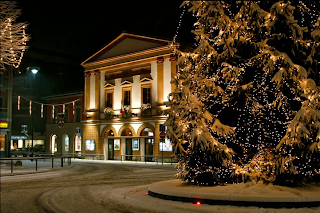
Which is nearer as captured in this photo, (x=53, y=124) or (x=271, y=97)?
(x=271, y=97)

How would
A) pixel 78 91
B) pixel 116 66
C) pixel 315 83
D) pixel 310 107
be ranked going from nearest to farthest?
pixel 310 107, pixel 315 83, pixel 116 66, pixel 78 91

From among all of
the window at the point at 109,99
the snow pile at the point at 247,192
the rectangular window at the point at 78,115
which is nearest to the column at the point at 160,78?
the window at the point at 109,99

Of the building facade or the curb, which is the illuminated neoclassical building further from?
the curb

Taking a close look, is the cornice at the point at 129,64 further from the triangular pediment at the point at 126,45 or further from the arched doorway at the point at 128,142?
the arched doorway at the point at 128,142

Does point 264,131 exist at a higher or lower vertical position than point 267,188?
higher

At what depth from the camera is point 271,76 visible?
12.4 metres

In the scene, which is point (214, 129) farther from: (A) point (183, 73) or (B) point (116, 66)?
(B) point (116, 66)

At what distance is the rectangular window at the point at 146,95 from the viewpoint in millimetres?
35062

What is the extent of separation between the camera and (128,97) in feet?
120

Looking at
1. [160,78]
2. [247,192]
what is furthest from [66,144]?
[247,192]

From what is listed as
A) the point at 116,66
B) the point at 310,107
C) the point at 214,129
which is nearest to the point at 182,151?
the point at 214,129

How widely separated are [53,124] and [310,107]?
39.2m

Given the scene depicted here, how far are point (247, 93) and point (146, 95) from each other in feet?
76.0

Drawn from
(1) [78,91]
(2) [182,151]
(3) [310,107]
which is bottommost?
(2) [182,151]
